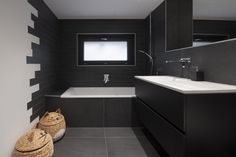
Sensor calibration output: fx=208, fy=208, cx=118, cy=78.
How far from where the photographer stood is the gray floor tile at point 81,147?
7.65 feet

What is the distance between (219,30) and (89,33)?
2.85 meters

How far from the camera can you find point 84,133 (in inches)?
119

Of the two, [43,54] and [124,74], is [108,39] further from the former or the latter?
[43,54]

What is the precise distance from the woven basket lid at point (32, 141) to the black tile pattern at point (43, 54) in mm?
431

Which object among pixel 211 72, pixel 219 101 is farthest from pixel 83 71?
pixel 219 101

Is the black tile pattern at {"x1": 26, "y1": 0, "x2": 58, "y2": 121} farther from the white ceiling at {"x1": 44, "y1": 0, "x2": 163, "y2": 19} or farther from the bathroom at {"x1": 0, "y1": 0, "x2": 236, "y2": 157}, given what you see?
the white ceiling at {"x1": 44, "y1": 0, "x2": 163, "y2": 19}

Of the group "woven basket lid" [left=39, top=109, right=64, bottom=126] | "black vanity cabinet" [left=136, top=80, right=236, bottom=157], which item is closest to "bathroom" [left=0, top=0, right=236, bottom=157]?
"black vanity cabinet" [left=136, top=80, right=236, bottom=157]

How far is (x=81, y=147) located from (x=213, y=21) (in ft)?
6.68

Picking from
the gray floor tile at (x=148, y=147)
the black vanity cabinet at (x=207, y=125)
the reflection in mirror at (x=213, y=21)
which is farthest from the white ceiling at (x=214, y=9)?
the gray floor tile at (x=148, y=147)

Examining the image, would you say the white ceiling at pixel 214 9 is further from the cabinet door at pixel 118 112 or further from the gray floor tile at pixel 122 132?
the gray floor tile at pixel 122 132

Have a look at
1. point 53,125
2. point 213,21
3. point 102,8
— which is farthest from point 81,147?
point 102,8

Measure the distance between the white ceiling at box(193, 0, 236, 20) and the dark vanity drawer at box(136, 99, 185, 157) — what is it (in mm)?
1098

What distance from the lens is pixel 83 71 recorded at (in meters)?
4.32

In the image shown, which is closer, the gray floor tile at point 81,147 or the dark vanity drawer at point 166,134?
the dark vanity drawer at point 166,134
